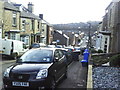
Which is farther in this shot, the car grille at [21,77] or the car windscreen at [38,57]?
the car windscreen at [38,57]

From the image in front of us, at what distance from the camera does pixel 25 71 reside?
4883 millimetres

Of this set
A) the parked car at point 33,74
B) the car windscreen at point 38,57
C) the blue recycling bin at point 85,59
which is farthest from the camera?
the blue recycling bin at point 85,59

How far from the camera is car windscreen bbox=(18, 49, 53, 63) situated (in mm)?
5686

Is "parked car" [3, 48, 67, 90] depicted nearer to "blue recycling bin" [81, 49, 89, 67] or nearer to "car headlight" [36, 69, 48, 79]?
"car headlight" [36, 69, 48, 79]

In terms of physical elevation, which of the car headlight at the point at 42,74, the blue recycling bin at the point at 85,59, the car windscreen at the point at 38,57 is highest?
the car windscreen at the point at 38,57

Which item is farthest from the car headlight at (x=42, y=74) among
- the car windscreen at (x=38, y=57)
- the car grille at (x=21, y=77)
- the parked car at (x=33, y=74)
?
the car windscreen at (x=38, y=57)

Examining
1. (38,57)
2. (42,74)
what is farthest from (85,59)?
(42,74)

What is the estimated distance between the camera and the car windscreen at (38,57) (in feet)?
18.7

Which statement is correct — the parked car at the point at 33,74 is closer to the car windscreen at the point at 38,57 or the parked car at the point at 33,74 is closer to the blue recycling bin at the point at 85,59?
the car windscreen at the point at 38,57

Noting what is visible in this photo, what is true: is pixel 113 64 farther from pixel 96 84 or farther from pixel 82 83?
pixel 96 84

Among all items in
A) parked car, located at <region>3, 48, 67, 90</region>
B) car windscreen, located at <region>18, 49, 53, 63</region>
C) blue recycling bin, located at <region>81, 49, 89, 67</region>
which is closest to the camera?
parked car, located at <region>3, 48, 67, 90</region>

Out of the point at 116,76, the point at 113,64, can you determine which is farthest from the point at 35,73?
the point at 113,64

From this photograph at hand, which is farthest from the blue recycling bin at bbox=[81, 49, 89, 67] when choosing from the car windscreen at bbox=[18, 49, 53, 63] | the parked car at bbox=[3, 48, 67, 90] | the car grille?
the car grille

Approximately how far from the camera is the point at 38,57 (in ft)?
19.3
